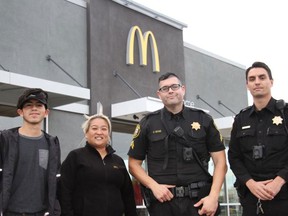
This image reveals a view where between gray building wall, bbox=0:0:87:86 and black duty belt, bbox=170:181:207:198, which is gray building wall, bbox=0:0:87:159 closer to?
gray building wall, bbox=0:0:87:86

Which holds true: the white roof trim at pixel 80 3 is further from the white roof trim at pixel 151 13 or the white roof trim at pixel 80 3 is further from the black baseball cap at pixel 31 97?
the black baseball cap at pixel 31 97

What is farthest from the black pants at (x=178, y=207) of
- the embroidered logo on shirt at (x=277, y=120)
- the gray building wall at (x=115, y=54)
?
the gray building wall at (x=115, y=54)

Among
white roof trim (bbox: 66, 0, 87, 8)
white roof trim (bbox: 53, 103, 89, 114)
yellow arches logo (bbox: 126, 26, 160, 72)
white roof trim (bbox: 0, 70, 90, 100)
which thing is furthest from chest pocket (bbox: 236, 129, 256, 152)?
yellow arches logo (bbox: 126, 26, 160, 72)

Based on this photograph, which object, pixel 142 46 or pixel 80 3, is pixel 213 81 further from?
pixel 80 3

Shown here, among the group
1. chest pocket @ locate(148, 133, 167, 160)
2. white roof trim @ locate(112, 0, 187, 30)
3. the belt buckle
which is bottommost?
the belt buckle

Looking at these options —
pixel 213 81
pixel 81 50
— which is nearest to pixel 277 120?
pixel 81 50

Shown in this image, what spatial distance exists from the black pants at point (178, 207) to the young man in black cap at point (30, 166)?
90cm

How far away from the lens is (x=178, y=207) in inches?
146

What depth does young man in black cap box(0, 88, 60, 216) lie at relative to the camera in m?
3.53

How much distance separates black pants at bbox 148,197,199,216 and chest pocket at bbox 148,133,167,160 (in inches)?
15.8

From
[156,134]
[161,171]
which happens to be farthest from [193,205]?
[156,134]

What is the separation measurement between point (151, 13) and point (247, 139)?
9.55 metres

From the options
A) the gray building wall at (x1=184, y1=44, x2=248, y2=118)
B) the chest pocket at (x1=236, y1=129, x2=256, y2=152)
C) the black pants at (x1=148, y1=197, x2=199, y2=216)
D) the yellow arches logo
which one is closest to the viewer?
the black pants at (x1=148, y1=197, x2=199, y2=216)

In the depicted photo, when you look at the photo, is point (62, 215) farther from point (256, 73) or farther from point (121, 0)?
point (121, 0)
